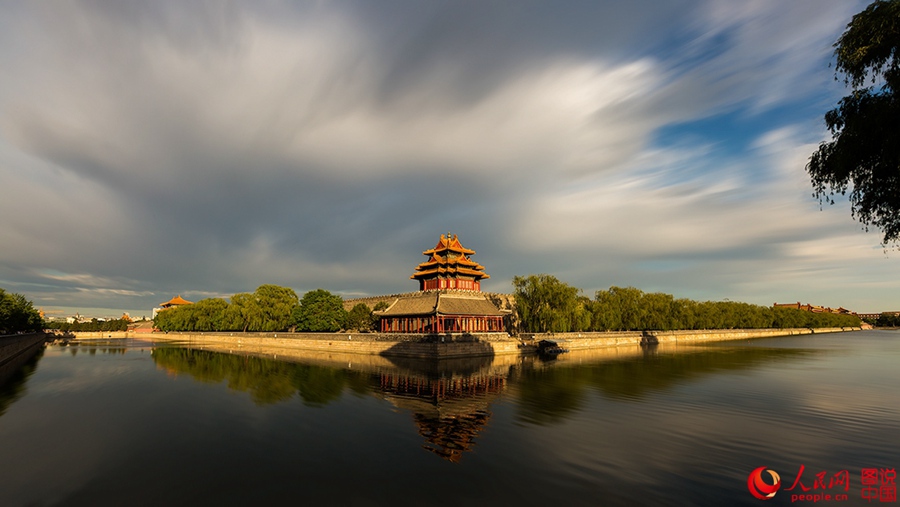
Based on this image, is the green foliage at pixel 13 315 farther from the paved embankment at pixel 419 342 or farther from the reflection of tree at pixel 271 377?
the reflection of tree at pixel 271 377

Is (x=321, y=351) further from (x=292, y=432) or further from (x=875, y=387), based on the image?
(x=875, y=387)

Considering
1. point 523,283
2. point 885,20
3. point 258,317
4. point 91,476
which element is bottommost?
point 91,476

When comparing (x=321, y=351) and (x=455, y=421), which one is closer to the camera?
(x=455, y=421)

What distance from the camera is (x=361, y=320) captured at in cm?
5794

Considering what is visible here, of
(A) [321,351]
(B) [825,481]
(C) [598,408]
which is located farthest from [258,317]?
(B) [825,481]

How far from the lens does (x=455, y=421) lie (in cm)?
1786

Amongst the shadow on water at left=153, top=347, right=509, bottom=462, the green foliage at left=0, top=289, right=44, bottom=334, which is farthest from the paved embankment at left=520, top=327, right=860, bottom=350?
the green foliage at left=0, top=289, right=44, bottom=334

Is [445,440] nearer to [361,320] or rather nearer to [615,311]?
[361,320]

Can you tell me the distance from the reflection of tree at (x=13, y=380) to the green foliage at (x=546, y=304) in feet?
150

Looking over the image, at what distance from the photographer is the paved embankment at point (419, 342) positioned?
136 feet

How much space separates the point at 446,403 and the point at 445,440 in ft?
21.2

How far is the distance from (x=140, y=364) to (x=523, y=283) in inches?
1724

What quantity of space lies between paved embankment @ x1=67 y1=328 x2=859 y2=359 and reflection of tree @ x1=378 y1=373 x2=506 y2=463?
394 inches

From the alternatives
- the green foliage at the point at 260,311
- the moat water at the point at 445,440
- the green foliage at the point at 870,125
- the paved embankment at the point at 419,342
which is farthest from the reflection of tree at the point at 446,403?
the green foliage at the point at 260,311
